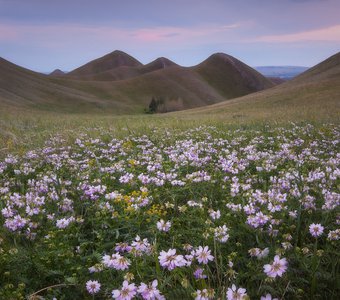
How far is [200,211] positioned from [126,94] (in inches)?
3346

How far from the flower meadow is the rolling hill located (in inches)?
1339

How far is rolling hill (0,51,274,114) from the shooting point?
56.8m

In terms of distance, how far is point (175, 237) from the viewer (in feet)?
10.4

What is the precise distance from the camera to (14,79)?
58969 mm

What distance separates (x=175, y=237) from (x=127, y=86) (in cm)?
9139

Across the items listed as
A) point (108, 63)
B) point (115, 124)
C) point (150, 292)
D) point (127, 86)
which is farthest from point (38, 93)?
point (108, 63)

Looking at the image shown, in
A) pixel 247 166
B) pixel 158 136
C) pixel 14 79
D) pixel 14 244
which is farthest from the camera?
pixel 14 79

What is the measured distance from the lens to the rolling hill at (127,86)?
186 ft

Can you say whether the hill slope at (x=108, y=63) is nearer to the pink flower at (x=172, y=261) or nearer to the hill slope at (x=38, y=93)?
the hill slope at (x=38, y=93)

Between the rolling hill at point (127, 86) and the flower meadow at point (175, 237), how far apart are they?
34.0 metres

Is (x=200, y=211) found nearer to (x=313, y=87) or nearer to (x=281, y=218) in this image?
(x=281, y=218)

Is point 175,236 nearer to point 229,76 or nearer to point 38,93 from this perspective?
point 38,93

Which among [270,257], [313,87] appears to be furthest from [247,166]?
[313,87]

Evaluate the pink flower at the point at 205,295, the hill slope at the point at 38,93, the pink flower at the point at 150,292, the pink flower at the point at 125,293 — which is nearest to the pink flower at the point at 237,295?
the pink flower at the point at 205,295
